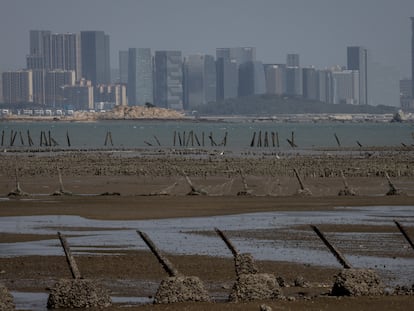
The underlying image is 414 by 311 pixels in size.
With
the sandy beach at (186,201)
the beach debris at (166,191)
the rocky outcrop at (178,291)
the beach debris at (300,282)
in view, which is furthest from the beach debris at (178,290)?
the beach debris at (166,191)

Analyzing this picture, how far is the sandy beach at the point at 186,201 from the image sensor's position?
22406mm

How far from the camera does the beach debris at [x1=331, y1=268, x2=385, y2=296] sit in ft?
67.9

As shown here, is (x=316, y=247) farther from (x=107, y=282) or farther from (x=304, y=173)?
(x=304, y=173)

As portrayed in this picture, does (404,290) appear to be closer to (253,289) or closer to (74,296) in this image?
(253,289)

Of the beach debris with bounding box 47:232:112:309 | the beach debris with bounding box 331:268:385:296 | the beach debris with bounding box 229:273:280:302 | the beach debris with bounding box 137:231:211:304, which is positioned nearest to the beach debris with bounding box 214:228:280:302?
the beach debris with bounding box 229:273:280:302

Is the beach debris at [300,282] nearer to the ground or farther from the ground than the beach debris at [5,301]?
nearer to the ground

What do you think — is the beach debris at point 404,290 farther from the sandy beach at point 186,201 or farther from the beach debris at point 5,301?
the beach debris at point 5,301

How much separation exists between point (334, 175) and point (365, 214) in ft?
63.6

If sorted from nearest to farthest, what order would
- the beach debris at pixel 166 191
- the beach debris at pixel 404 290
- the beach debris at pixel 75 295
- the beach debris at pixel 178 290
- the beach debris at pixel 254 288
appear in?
the beach debris at pixel 75 295 < the beach debris at pixel 178 290 < the beach debris at pixel 254 288 < the beach debris at pixel 404 290 < the beach debris at pixel 166 191

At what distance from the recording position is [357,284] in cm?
2070

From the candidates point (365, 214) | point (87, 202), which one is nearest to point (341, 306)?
point (365, 214)

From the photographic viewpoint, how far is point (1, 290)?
19.1 metres

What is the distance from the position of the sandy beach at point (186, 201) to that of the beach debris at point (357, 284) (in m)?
0.22

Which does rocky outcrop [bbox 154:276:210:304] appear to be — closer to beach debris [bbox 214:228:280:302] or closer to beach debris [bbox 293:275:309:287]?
beach debris [bbox 214:228:280:302]
